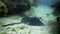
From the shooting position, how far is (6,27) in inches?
157

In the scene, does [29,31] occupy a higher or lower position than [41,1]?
lower

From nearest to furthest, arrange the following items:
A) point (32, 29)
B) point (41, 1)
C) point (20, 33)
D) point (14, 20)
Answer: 1. point (20, 33)
2. point (32, 29)
3. point (14, 20)
4. point (41, 1)

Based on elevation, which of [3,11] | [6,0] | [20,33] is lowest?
[20,33]

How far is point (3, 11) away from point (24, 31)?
1721mm

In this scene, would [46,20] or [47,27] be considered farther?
[46,20]

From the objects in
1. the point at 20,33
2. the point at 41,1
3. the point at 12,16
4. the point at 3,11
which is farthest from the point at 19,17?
the point at 41,1

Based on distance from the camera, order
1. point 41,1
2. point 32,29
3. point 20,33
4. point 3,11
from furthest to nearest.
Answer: point 41,1 → point 3,11 → point 32,29 → point 20,33

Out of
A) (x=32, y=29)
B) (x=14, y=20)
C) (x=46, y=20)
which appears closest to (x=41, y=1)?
(x=46, y=20)

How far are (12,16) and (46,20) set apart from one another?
1.57 metres

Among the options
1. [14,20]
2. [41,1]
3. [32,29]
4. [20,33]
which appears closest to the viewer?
[20,33]

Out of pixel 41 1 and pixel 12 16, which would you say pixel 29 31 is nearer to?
pixel 12 16

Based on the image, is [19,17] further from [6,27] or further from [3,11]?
[6,27]

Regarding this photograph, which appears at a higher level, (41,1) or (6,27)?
(41,1)

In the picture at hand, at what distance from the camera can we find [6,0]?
497 cm
